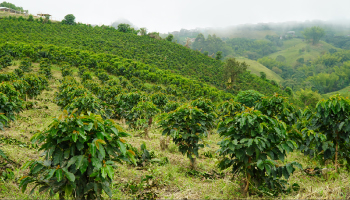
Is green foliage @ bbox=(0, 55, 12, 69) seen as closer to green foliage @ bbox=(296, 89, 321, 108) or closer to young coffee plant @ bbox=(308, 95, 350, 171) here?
young coffee plant @ bbox=(308, 95, 350, 171)

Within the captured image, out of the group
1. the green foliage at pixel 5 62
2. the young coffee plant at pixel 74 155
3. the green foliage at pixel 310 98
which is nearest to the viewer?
the young coffee plant at pixel 74 155

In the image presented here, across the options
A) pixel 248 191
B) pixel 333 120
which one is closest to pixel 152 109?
pixel 248 191

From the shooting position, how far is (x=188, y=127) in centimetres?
546

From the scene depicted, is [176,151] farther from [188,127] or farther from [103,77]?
[103,77]

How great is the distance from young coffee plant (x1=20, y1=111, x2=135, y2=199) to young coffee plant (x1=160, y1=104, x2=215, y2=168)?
8.54 feet

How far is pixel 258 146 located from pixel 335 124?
9.87ft

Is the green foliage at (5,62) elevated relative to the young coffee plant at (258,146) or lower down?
elevated

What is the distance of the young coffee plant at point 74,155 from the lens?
254 centimetres

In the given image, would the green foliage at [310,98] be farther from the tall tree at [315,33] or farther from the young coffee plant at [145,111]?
the tall tree at [315,33]

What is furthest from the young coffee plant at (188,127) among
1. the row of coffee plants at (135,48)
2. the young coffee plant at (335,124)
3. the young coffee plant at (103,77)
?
the row of coffee plants at (135,48)

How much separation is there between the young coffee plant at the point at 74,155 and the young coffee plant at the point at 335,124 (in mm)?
4940

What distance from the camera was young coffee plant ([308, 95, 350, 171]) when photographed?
4.74 m

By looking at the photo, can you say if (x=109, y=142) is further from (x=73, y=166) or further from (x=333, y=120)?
(x=333, y=120)

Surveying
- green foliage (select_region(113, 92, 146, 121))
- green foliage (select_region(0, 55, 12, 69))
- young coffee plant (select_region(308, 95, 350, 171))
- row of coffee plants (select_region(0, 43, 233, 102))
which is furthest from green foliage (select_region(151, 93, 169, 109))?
green foliage (select_region(0, 55, 12, 69))
